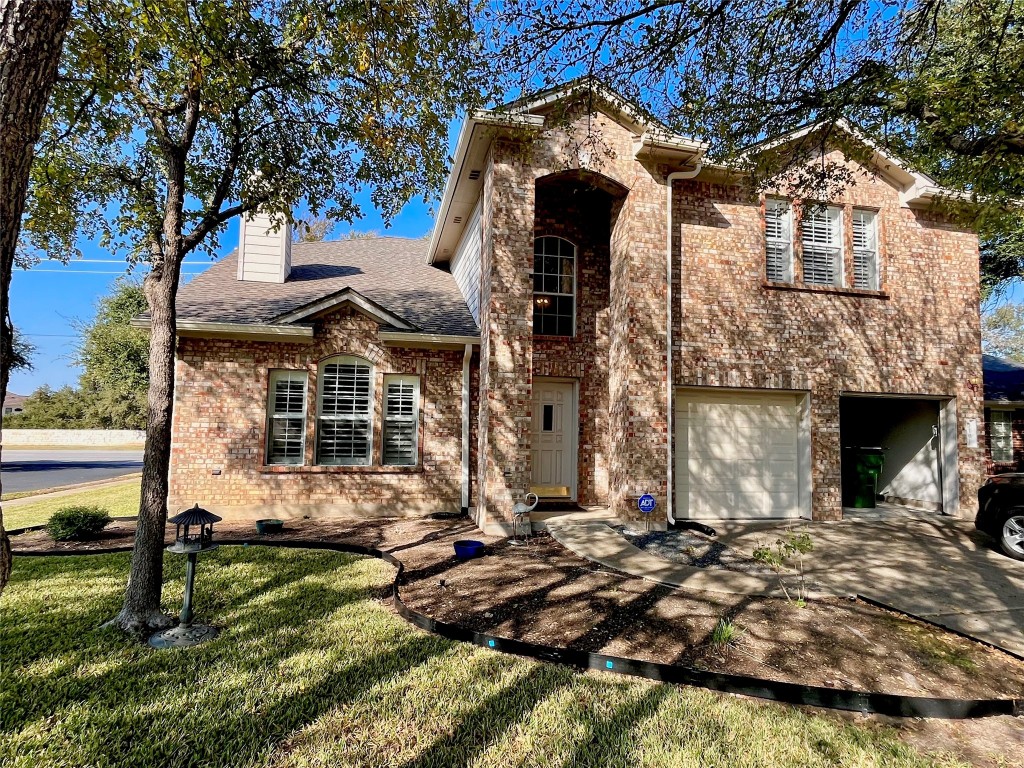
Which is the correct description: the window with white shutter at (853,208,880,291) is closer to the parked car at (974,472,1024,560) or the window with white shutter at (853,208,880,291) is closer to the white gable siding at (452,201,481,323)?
the parked car at (974,472,1024,560)

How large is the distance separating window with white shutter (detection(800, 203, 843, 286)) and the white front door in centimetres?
522

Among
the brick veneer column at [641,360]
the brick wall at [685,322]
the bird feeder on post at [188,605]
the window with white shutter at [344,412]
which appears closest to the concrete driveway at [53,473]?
the window with white shutter at [344,412]

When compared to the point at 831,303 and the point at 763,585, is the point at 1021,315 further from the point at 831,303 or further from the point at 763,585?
the point at 763,585

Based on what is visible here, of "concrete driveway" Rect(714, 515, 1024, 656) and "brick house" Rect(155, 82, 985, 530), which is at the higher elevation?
"brick house" Rect(155, 82, 985, 530)

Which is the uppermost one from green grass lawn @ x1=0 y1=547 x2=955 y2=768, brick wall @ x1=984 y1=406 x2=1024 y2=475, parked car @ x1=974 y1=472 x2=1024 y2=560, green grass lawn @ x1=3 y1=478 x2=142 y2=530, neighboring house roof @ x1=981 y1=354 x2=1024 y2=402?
neighboring house roof @ x1=981 y1=354 x2=1024 y2=402

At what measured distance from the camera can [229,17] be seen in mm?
5102

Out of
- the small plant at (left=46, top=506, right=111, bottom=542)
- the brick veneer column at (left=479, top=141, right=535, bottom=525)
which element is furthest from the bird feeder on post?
the small plant at (left=46, top=506, right=111, bottom=542)

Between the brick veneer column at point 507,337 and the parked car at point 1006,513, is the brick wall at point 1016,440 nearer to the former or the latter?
the parked car at point 1006,513

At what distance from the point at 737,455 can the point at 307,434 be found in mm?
7957

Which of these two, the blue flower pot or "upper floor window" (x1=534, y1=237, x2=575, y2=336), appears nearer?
the blue flower pot

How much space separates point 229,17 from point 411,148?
2463 millimetres

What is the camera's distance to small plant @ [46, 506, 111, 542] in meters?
7.32

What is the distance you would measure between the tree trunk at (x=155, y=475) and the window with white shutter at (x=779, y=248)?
9542mm

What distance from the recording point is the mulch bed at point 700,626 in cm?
373
